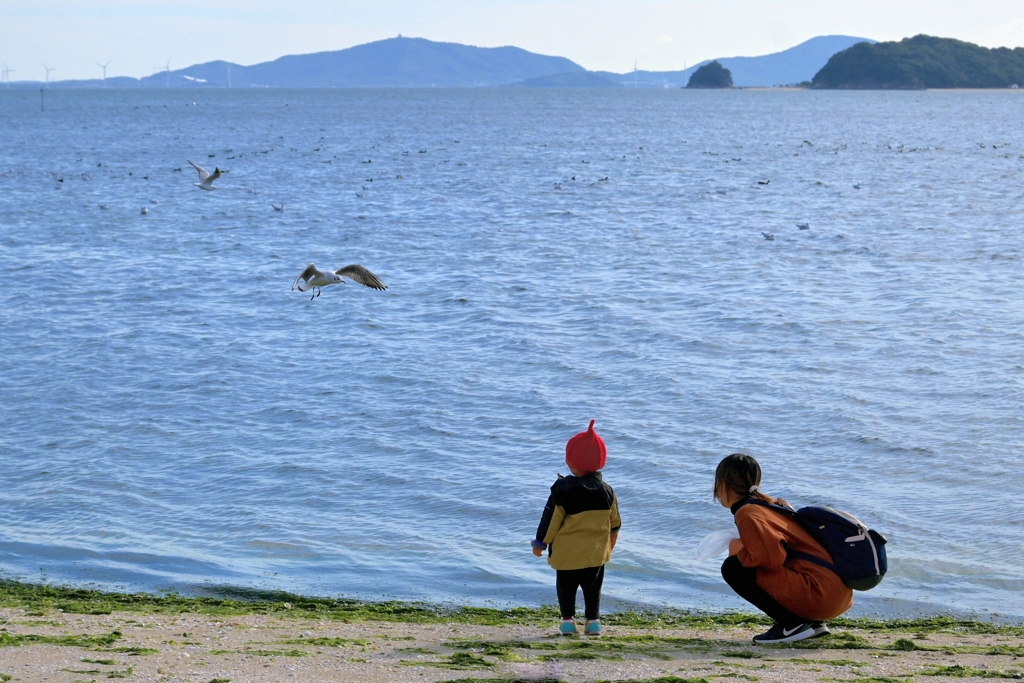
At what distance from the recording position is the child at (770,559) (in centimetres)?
530

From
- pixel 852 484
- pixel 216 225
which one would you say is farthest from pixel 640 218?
pixel 852 484

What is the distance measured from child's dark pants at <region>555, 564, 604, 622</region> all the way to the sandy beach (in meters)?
0.19

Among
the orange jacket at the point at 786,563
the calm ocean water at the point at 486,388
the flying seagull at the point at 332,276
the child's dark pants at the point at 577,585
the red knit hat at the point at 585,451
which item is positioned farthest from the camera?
the flying seagull at the point at 332,276

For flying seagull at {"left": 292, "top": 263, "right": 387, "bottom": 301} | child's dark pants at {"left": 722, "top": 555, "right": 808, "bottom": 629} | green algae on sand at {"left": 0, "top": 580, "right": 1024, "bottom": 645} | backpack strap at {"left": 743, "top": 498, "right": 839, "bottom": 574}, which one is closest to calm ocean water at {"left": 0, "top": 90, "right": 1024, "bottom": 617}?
green algae on sand at {"left": 0, "top": 580, "right": 1024, "bottom": 645}

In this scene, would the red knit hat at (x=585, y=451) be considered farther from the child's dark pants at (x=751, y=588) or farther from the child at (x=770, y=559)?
the child's dark pants at (x=751, y=588)

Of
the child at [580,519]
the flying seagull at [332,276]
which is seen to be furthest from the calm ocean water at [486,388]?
the child at [580,519]

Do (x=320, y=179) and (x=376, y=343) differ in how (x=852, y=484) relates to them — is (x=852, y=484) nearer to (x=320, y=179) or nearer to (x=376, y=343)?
(x=376, y=343)

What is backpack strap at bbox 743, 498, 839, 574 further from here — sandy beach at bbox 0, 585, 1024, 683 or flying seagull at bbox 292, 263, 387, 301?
flying seagull at bbox 292, 263, 387, 301

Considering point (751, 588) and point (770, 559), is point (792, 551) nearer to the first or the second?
point (770, 559)

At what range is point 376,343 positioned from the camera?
56.2 feet

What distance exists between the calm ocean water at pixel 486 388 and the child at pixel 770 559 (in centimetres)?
266

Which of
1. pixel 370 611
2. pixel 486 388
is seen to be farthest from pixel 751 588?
pixel 486 388

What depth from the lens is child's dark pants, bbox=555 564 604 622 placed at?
6.15 metres

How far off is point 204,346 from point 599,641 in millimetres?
12234
